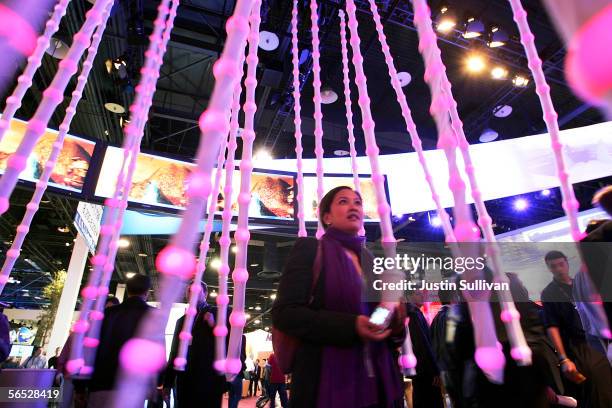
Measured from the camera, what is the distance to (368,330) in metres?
0.89

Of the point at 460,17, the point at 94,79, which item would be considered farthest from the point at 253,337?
the point at 460,17

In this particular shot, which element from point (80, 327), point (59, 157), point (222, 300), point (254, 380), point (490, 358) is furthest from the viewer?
point (254, 380)

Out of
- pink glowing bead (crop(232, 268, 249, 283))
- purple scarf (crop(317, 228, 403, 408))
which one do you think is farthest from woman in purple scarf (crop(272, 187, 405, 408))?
pink glowing bead (crop(232, 268, 249, 283))

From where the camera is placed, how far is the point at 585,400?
191 centimetres

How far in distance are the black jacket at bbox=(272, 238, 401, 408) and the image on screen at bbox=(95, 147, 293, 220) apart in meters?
3.43

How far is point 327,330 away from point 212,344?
5.74 ft

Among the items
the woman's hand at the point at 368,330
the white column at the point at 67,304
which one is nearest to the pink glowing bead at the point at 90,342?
the woman's hand at the point at 368,330

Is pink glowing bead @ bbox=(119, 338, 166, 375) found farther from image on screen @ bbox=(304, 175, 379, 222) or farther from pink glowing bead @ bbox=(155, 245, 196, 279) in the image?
image on screen @ bbox=(304, 175, 379, 222)

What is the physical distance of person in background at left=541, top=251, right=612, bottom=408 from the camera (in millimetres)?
1864

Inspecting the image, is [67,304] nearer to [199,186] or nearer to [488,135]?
[199,186]

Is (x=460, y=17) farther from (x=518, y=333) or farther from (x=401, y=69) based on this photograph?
(x=518, y=333)

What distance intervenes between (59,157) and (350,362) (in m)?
4.25

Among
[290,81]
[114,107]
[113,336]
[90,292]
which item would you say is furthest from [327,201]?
[114,107]

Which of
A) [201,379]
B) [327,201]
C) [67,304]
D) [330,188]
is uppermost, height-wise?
[330,188]
